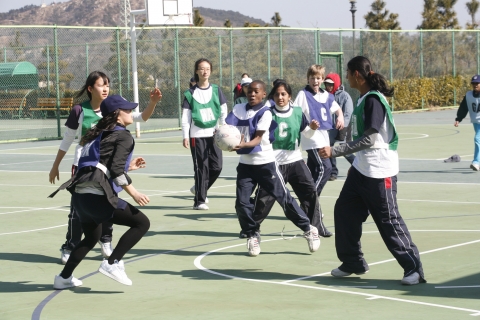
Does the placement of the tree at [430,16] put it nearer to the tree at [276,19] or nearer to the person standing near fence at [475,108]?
the tree at [276,19]

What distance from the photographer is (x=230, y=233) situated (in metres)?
10.3

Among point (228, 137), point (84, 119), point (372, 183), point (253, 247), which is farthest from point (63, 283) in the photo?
point (372, 183)

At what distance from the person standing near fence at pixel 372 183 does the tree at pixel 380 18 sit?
58.6 meters

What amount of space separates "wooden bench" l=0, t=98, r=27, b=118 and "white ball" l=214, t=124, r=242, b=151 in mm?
21847

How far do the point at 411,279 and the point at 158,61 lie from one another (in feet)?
83.0

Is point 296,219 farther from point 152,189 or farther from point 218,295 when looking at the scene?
point 152,189

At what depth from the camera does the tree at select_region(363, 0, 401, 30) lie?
213ft

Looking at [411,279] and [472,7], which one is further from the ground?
[472,7]

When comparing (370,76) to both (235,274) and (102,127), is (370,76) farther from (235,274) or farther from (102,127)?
(102,127)

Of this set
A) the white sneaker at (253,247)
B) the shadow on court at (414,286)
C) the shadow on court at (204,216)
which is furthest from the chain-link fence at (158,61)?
the shadow on court at (414,286)

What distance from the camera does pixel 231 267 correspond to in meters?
8.41

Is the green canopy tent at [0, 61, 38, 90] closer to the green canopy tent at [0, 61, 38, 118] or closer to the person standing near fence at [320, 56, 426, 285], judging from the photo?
the green canopy tent at [0, 61, 38, 118]

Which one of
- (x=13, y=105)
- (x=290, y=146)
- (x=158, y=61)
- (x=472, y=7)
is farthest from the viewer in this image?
(x=472, y=7)

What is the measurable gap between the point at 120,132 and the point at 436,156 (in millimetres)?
12789
